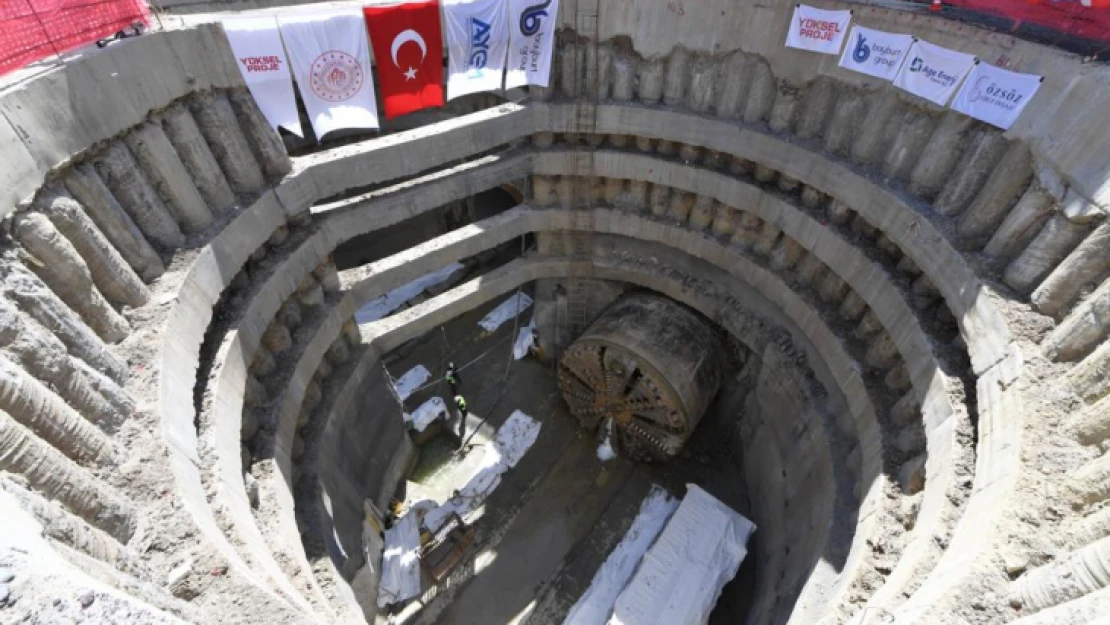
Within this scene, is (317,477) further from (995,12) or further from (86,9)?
(995,12)

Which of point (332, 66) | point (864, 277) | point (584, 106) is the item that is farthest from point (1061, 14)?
point (332, 66)

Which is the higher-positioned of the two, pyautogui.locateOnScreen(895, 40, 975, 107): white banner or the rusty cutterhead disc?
pyautogui.locateOnScreen(895, 40, 975, 107): white banner

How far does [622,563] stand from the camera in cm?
1559

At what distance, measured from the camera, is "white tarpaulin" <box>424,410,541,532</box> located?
17094mm

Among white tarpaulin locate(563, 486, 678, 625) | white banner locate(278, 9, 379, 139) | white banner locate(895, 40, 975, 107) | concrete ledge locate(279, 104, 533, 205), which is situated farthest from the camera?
white tarpaulin locate(563, 486, 678, 625)

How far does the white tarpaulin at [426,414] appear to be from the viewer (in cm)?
1891

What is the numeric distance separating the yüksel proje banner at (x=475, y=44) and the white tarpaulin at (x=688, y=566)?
12.4 metres

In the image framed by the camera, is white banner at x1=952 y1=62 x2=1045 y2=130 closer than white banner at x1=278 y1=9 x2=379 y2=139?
Yes

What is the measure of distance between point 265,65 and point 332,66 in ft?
4.18

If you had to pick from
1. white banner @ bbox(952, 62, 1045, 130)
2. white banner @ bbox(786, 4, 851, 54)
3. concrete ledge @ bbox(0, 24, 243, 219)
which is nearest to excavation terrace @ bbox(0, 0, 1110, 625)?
concrete ledge @ bbox(0, 24, 243, 219)

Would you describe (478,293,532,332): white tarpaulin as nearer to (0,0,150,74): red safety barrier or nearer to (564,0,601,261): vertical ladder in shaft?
(564,0,601,261): vertical ladder in shaft


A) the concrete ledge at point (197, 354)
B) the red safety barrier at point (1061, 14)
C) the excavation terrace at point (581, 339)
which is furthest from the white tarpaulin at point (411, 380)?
the red safety barrier at point (1061, 14)

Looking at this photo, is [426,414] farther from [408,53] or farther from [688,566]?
[408,53]

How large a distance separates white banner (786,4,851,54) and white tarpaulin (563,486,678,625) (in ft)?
41.1
